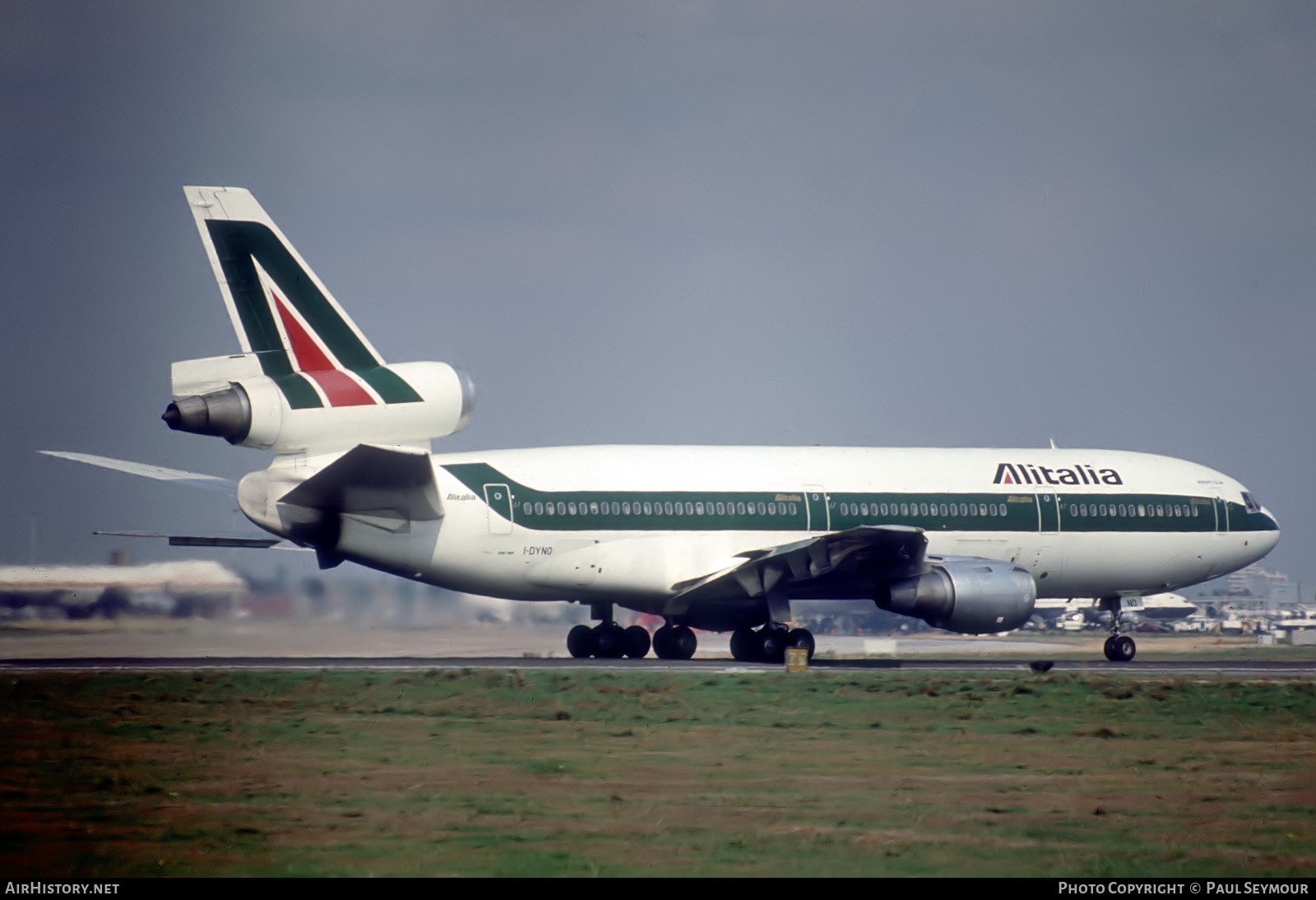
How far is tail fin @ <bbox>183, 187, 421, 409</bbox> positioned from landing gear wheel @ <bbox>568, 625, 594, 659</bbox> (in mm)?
8356

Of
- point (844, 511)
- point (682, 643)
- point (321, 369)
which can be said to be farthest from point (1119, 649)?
point (321, 369)

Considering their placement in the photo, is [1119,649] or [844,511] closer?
[844,511]

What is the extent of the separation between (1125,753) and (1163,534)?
58.8ft

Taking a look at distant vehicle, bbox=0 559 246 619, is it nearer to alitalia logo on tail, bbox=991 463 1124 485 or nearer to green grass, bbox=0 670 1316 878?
green grass, bbox=0 670 1316 878

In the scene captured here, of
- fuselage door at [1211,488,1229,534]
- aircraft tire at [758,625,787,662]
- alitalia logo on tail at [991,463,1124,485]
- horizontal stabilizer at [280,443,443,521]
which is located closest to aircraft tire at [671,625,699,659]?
aircraft tire at [758,625,787,662]

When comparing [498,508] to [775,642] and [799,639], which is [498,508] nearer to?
[775,642]

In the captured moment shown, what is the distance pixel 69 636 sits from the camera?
2580 cm

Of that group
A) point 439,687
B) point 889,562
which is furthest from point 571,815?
point 889,562

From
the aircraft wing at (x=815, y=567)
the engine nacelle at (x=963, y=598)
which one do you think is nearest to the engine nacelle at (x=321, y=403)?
the aircraft wing at (x=815, y=567)

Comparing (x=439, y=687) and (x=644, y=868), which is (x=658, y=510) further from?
(x=644, y=868)

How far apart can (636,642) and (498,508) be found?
5.09 meters

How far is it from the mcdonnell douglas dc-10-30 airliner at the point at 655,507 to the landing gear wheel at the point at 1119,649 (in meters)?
0.06

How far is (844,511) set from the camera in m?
30.9

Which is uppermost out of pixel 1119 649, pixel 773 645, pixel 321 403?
pixel 321 403
